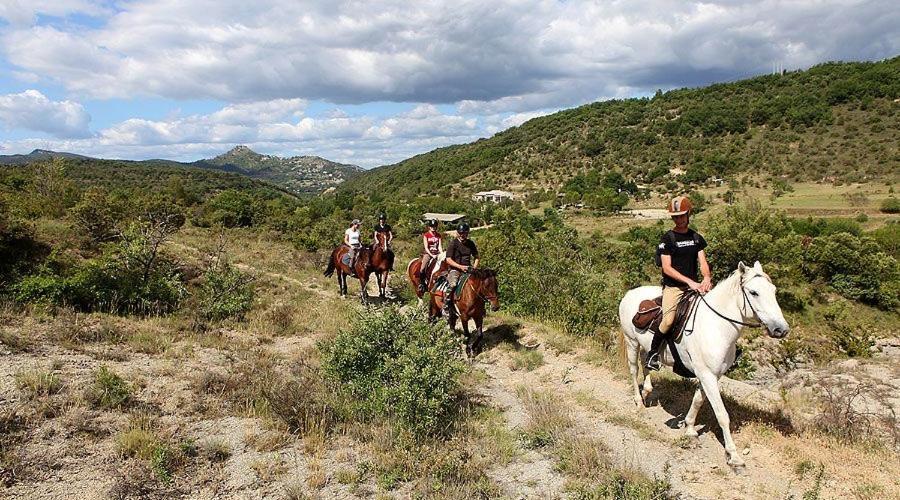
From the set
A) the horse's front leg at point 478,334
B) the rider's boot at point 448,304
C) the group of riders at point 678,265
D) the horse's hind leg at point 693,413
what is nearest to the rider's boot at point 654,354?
the group of riders at point 678,265

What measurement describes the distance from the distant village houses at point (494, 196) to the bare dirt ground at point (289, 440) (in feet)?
273

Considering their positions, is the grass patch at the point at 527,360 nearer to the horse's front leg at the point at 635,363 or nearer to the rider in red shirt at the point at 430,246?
the horse's front leg at the point at 635,363

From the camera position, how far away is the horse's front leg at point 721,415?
17.9 feet

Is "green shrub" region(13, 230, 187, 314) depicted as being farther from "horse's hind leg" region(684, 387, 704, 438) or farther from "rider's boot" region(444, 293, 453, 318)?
"horse's hind leg" region(684, 387, 704, 438)

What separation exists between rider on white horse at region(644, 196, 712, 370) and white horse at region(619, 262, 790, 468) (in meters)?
0.27

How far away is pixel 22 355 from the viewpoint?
7172 millimetres

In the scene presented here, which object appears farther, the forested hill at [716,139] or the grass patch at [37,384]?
the forested hill at [716,139]

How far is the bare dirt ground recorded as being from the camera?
16.2ft

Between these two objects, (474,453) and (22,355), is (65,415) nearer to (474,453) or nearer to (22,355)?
(22,355)

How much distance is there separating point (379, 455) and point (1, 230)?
13.4 m

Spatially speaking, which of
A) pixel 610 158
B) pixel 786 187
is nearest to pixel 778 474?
pixel 786 187

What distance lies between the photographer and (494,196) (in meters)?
93.4

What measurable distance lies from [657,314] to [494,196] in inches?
3454

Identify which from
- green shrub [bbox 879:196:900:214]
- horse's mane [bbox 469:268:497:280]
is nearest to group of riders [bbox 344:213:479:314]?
horse's mane [bbox 469:268:497:280]
